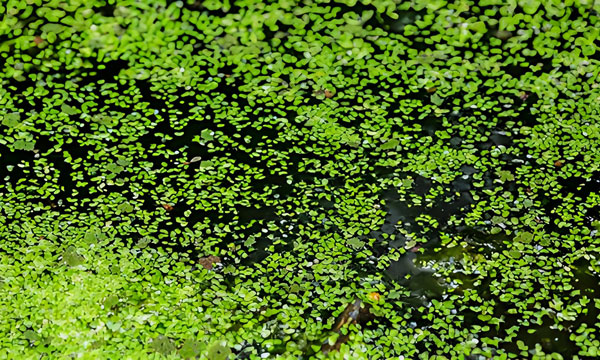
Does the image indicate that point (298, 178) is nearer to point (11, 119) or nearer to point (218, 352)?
point (218, 352)

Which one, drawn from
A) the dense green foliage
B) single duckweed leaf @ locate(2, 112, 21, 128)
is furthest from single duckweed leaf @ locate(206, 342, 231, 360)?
single duckweed leaf @ locate(2, 112, 21, 128)

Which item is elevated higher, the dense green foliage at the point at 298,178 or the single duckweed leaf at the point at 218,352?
the dense green foliage at the point at 298,178

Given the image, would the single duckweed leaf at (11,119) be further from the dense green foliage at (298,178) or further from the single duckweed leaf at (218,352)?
the single duckweed leaf at (218,352)

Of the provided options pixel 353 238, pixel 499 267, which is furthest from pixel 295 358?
pixel 499 267

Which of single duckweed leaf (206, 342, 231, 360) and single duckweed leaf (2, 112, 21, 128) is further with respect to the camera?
single duckweed leaf (2, 112, 21, 128)

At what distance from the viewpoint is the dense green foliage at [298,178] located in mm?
3252

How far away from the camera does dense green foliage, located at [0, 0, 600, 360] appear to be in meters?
3.25

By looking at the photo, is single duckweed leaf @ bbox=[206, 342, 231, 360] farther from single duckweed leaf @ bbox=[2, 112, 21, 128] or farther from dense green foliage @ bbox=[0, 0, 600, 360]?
single duckweed leaf @ bbox=[2, 112, 21, 128]

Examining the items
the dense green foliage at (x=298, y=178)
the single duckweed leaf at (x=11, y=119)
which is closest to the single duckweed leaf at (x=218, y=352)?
the dense green foliage at (x=298, y=178)

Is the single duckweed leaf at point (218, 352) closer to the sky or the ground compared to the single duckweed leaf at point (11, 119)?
closer to the ground

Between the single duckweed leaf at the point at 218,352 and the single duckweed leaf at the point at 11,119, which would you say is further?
the single duckweed leaf at the point at 11,119

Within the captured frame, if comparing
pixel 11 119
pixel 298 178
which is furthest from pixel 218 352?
pixel 11 119

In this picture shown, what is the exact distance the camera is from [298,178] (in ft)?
12.7

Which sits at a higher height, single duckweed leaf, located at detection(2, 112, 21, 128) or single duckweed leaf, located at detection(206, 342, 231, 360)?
single duckweed leaf, located at detection(2, 112, 21, 128)
